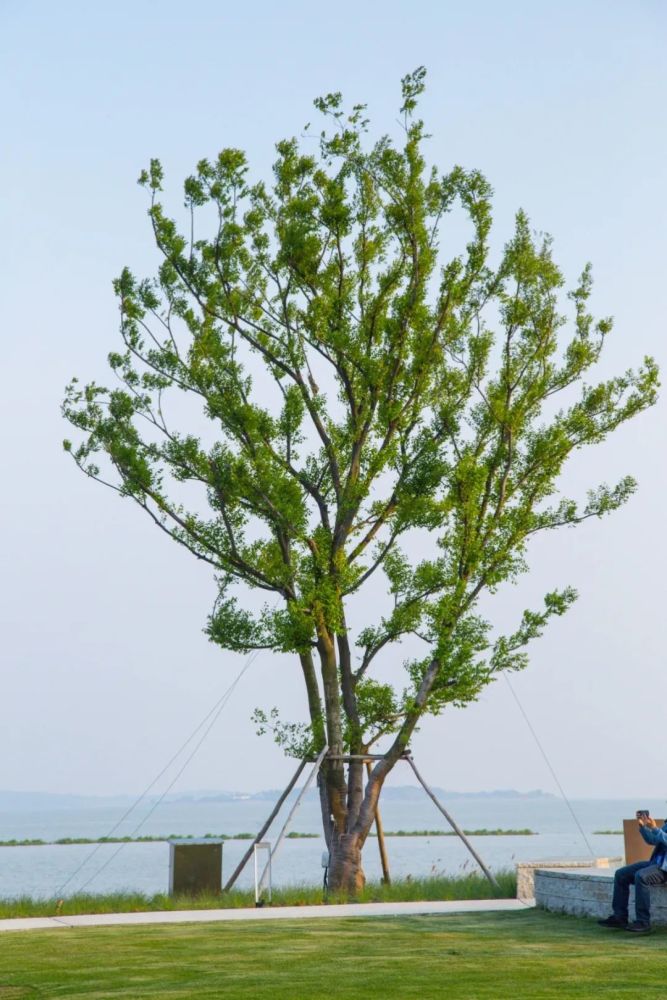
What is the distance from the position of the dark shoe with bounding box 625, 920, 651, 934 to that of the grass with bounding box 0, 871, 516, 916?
18.5 ft

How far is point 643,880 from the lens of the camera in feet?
40.1

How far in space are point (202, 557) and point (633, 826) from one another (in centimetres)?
760

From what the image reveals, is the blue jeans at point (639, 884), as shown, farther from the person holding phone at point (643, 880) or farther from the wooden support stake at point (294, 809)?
the wooden support stake at point (294, 809)

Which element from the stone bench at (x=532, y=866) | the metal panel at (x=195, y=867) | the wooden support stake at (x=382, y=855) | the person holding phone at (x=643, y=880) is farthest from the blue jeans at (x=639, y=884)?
the metal panel at (x=195, y=867)

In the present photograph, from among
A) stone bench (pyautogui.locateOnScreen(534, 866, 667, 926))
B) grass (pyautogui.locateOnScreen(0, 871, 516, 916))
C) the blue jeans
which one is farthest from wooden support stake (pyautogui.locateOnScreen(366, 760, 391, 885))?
the blue jeans

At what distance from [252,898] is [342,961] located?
22.7 feet

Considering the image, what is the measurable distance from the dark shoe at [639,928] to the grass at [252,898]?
5634 mm

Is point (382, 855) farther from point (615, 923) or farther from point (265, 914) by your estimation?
point (615, 923)

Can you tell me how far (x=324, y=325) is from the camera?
20203mm

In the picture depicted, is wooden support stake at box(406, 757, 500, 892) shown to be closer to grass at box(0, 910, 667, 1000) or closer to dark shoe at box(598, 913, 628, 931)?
grass at box(0, 910, 667, 1000)

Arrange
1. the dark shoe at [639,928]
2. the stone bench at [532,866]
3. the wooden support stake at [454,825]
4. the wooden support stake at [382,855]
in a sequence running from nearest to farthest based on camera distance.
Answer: the dark shoe at [639,928] < the stone bench at [532,866] < the wooden support stake at [454,825] < the wooden support stake at [382,855]

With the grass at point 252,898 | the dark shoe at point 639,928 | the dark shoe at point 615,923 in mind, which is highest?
the grass at point 252,898

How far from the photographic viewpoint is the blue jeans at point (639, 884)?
40.2ft

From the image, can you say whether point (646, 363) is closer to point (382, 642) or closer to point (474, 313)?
point (474, 313)
